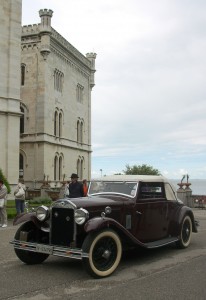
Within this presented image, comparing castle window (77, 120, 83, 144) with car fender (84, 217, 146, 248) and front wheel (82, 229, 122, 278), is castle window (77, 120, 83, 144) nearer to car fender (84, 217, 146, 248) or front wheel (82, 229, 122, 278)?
car fender (84, 217, 146, 248)

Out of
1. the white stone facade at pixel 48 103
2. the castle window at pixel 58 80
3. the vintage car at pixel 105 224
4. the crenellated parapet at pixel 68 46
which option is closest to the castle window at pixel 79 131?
the white stone facade at pixel 48 103

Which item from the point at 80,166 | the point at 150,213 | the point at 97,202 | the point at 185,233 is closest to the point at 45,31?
the point at 80,166

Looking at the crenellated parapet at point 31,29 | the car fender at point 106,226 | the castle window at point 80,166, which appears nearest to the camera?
the car fender at point 106,226

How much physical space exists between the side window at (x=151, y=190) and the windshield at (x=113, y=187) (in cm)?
19

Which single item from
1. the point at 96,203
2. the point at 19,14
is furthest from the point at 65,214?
the point at 19,14

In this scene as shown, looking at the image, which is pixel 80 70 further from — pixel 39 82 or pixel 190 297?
pixel 190 297

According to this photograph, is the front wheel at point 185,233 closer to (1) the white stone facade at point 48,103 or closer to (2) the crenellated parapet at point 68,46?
(1) the white stone facade at point 48,103

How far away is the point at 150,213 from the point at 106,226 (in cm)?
175

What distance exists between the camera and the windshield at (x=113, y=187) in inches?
337

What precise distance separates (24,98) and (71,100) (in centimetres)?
768

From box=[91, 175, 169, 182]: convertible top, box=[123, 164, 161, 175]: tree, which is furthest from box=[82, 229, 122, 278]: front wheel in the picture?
box=[123, 164, 161, 175]: tree

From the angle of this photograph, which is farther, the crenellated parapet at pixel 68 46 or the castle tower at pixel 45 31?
the crenellated parapet at pixel 68 46

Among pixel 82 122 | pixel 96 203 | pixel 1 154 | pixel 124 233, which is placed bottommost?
pixel 124 233

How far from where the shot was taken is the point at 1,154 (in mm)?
26422
